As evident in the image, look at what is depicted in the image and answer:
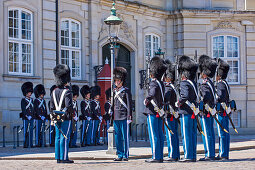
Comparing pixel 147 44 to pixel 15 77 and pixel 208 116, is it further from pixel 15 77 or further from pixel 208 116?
pixel 208 116

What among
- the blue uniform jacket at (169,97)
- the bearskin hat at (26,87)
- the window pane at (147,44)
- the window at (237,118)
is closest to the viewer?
the blue uniform jacket at (169,97)

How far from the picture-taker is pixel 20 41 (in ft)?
54.6

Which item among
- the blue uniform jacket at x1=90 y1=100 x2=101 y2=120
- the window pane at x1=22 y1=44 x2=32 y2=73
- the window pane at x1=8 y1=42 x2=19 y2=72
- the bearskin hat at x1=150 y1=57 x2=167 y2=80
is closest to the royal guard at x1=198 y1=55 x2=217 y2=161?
the bearskin hat at x1=150 y1=57 x2=167 y2=80

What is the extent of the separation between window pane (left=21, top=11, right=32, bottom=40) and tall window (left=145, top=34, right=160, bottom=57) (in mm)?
5655

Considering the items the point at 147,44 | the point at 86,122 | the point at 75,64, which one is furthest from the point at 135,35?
the point at 86,122

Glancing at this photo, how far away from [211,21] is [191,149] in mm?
12085

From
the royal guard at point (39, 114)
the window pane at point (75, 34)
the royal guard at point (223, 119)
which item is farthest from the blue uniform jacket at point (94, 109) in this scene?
the royal guard at point (223, 119)

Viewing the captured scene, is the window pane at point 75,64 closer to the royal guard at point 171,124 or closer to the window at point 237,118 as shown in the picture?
the window at point 237,118

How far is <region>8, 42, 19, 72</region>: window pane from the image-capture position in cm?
1636

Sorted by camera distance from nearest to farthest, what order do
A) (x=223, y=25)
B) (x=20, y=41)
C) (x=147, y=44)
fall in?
(x=20, y=41)
(x=147, y=44)
(x=223, y=25)

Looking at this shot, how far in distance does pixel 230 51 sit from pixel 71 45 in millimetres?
6904

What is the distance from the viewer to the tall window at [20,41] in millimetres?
16388

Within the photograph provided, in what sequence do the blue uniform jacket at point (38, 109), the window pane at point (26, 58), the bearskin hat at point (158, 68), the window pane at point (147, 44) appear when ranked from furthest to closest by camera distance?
the window pane at point (147, 44) < the window pane at point (26, 58) < the blue uniform jacket at point (38, 109) < the bearskin hat at point (158, 68)

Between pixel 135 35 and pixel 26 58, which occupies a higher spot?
pixel 135 35
